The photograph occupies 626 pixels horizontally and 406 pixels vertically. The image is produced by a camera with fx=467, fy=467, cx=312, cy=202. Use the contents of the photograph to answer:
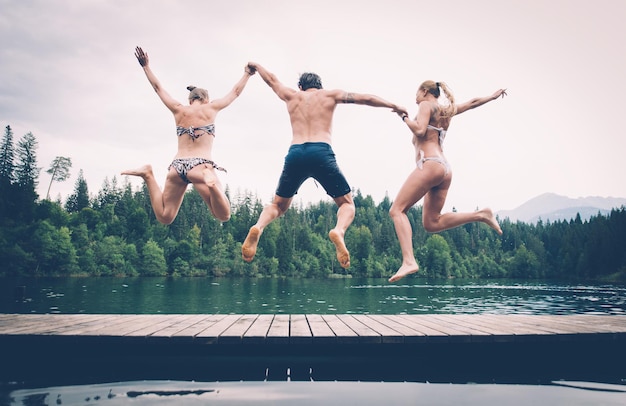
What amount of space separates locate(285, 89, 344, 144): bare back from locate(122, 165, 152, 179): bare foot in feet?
7.07

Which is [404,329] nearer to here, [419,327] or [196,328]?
[419,327]

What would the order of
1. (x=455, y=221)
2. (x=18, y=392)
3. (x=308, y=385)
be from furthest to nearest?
(x=455, y=221) < (x=308, y=385) < (x=18, y=392)

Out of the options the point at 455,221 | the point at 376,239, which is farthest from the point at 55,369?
the point at 376,239

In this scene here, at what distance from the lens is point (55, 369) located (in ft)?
22.1

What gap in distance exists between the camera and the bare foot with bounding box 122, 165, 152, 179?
6.67 metres

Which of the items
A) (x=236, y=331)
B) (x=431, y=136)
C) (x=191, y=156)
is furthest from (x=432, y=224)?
(x=191, y=156)

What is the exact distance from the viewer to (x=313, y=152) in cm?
634

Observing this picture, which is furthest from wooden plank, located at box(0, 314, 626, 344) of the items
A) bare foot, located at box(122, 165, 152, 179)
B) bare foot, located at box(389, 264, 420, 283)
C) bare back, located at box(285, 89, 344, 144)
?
A: bare back, located at box(285, 89, 344, 144)

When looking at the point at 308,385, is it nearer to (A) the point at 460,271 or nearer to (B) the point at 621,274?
(B) the point at 621,274

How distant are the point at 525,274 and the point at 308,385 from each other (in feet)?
412

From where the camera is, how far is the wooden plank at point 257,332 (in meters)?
6.30

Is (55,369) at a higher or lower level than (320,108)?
lower

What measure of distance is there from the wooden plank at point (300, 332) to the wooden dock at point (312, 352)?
1 cm

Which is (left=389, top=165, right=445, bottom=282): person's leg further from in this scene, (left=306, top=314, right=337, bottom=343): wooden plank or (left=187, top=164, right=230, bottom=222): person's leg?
(left=187, top=164, right=230, bottom=222): person's leg
